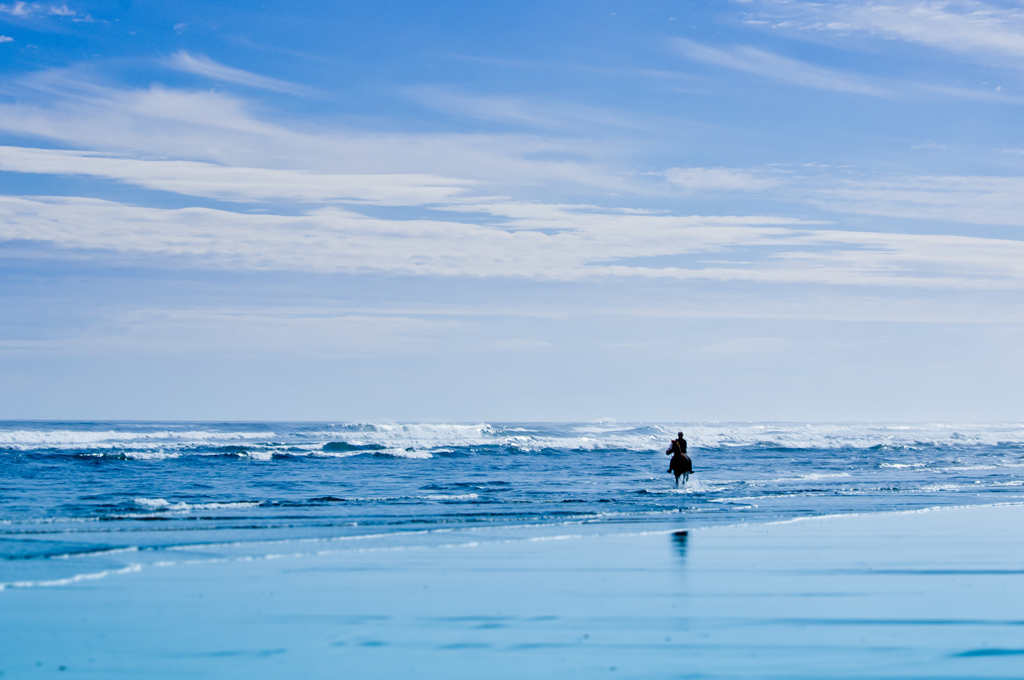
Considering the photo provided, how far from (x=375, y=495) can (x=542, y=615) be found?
566 inches

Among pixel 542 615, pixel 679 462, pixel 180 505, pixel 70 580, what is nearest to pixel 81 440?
pixel 180 505

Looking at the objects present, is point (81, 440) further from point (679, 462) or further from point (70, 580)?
point (70, 580)

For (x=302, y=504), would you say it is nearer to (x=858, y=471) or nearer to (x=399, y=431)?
(x=858, y=471)

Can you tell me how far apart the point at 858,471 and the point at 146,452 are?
28346 mm

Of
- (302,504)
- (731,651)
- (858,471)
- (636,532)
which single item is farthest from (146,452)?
(731,651)

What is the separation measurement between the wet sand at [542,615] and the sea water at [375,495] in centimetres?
166

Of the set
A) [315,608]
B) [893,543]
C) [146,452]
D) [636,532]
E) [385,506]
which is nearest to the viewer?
[315,608]

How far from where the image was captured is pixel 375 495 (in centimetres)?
2183

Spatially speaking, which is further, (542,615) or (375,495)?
(375,495)

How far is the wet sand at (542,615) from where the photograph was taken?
6316mm

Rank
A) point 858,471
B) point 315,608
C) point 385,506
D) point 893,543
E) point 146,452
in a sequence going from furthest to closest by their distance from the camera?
point 146,452, point 858,471, point 385,506, point 893,543, point 315,608

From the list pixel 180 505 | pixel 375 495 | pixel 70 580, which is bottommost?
pixel 375 495

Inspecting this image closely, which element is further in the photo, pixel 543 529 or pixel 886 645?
pixel 543 529

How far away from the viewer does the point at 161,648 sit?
677 centimetres
